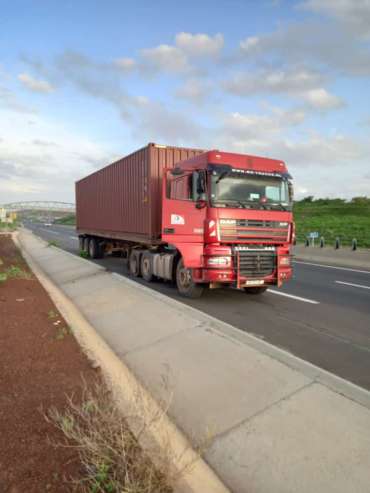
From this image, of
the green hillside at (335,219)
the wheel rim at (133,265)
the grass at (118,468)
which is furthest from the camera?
the green hillside at (335,219)

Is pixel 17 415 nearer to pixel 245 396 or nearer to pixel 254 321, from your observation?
pixel 245 396

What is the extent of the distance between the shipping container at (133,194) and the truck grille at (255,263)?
10.4ft

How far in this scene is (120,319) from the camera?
6.86 meters

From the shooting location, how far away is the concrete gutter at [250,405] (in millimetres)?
2684

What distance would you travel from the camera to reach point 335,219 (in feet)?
129

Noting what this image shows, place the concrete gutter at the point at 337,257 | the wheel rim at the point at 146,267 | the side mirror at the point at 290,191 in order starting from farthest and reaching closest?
the concrete gutter at the point at 337,257, the wheel rim at the point at 146,267, the side mirror at the point at 290,191

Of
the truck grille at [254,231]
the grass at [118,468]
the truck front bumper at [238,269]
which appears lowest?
the grass at [118,468]

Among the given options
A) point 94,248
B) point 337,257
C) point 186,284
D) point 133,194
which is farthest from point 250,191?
point 337,257

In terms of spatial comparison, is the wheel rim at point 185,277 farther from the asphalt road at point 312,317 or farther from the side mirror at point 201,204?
the side mirror at point 201,204

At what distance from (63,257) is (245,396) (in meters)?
14.4

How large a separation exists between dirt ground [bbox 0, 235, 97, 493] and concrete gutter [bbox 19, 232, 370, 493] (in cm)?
67

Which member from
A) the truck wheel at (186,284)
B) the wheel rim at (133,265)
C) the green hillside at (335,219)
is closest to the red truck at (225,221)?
the truck wheel at (186,284)

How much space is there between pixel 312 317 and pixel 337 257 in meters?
13.1

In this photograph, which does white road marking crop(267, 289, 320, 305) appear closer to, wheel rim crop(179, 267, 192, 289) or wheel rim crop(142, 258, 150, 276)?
wheel rim crop(179, 267, 192, 289)
